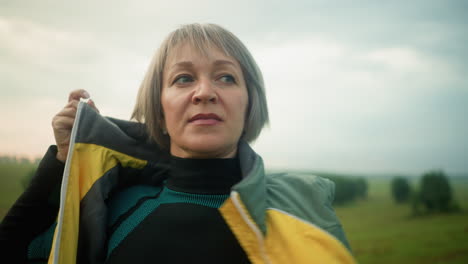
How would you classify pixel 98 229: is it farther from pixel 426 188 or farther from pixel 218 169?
pixel 426 188

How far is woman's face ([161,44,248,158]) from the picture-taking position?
208 cm

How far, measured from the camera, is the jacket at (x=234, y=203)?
1.66 meters

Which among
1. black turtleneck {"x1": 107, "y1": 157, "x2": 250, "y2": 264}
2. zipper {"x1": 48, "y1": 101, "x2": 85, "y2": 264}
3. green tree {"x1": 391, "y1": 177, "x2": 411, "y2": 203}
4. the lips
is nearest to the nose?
the lips

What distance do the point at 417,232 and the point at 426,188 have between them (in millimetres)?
8977

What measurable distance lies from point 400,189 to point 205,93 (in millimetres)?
49336

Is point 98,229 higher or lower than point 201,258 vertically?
higher

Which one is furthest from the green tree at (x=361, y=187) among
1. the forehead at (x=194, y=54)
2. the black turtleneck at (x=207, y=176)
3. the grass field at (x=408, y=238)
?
the forehead at (x=194, y=54)

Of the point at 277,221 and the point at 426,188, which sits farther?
the point at 426,188

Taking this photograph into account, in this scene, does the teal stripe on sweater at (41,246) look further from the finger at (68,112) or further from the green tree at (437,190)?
the green tree at (437,190)

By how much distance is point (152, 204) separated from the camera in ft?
7.34

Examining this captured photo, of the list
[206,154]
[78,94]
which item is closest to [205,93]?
[206,154]

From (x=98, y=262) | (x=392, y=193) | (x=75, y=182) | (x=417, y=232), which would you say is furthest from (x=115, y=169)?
(x=392, y=193)

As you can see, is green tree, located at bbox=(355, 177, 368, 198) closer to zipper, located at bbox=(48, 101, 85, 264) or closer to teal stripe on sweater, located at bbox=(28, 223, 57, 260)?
teal stripe on sweater, located at bbox=(28, 223, 57, 260)

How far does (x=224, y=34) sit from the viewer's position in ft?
8.13
